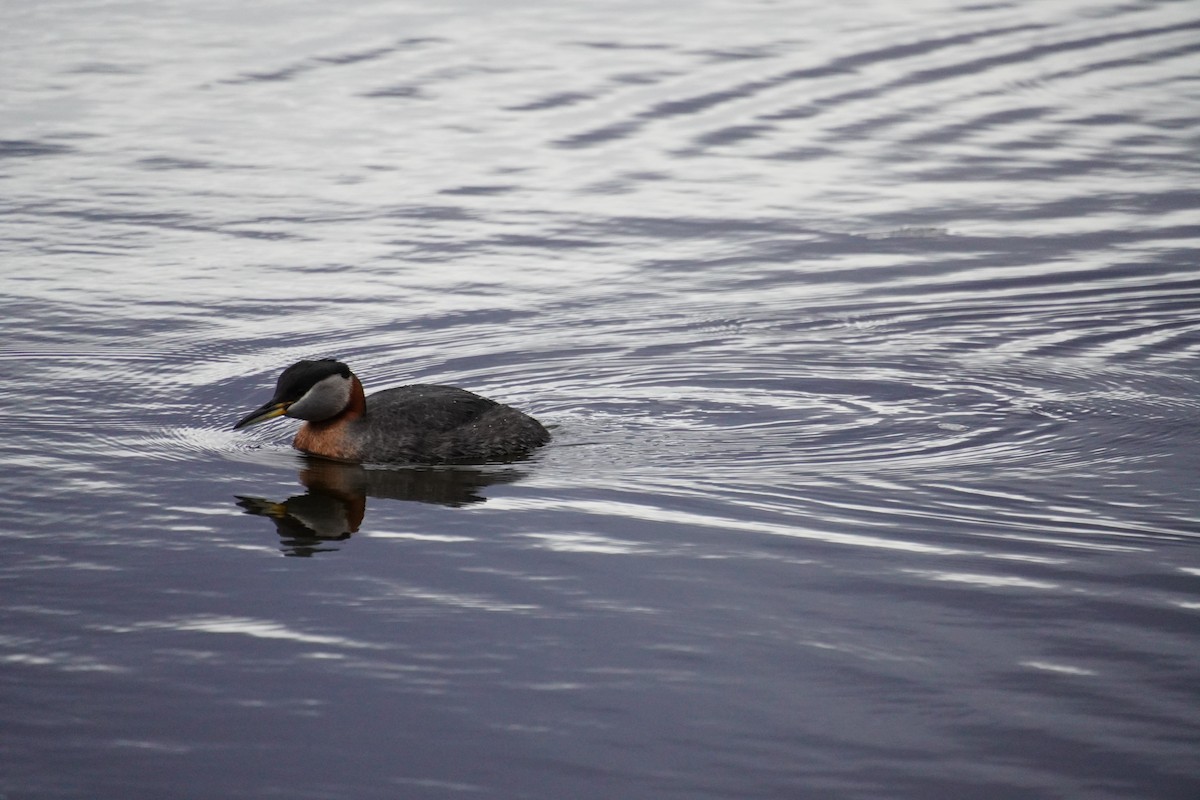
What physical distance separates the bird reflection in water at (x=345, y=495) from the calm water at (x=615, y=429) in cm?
7

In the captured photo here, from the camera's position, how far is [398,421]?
39.1 ft

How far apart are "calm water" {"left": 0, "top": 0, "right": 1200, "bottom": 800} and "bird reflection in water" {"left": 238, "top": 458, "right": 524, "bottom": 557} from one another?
0.07 metres

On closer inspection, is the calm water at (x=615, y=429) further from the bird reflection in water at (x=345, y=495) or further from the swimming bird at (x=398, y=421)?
the swimming bird at (x=398, y=421)

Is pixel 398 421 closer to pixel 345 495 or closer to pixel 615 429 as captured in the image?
pixel 345 495

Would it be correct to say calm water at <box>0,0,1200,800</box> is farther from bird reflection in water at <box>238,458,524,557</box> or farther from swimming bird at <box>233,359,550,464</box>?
swimming bird at <box>233,359,550,464</box>

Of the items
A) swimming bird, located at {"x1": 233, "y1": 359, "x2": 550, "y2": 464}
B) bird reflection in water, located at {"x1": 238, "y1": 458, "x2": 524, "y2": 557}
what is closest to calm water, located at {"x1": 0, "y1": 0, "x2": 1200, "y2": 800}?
bird reflection in water, located at {"x1": 238, "y1": 458, "x2": 524, "y2": 557}

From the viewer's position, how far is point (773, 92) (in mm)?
23734

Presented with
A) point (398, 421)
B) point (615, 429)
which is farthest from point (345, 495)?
point (615, 429)

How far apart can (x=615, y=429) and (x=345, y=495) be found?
2216mm

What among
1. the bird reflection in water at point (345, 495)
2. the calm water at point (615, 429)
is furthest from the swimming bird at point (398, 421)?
the calm water at point (615, 429)

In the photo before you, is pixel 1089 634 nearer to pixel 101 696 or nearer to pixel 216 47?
pixel 101 696

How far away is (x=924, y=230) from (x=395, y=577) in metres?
9.54

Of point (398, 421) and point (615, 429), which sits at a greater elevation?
point (398, 421)

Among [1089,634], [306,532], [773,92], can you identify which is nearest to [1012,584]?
[1089,634]
